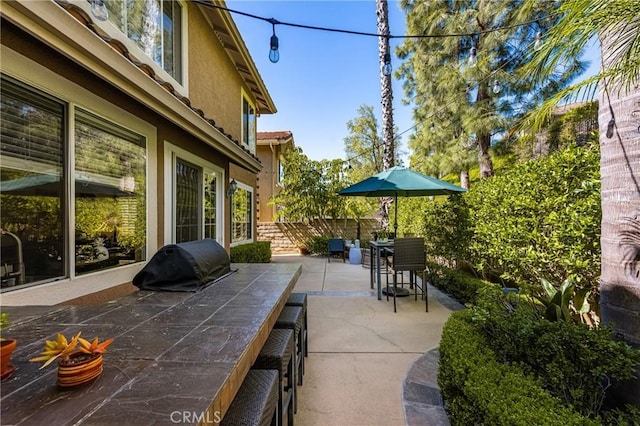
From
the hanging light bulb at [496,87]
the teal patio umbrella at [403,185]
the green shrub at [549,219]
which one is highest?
the hanging light bulb at [496,87]

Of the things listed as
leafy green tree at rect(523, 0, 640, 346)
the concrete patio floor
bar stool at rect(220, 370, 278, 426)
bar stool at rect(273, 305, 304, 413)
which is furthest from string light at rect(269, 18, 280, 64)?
bar stool at rect(220, 370, 278, 426)

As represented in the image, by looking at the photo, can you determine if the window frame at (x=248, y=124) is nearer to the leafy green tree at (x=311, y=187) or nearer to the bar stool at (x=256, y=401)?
the leafy green tree at (x=311, y=187)

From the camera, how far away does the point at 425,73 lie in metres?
9.62

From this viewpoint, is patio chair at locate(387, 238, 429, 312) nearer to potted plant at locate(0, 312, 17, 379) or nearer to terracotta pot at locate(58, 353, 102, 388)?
terracotta pot at locate(58, 353, 102, 388)

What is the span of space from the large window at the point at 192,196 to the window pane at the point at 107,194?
25.0 inches

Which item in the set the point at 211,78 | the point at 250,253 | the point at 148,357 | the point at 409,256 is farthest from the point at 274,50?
the point at 250,253

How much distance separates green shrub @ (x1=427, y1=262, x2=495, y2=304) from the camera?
16.6 ft

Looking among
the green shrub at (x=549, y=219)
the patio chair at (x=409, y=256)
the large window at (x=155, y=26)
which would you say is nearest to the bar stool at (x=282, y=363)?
the green shrub at (x=549, y=219)

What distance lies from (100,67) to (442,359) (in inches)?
145

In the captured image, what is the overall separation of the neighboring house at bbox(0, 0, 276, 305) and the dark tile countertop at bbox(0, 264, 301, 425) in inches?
26.6

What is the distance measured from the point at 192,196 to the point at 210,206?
2.69 ft

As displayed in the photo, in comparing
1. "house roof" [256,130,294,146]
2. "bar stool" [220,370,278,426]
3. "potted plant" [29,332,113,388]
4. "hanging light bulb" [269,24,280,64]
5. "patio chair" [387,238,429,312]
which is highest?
"house roof" [256,130,294,146]

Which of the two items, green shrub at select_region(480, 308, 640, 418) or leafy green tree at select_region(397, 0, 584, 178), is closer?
green shrub at select_region(480, 308, 640, 418)

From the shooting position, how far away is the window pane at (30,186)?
2.10m
